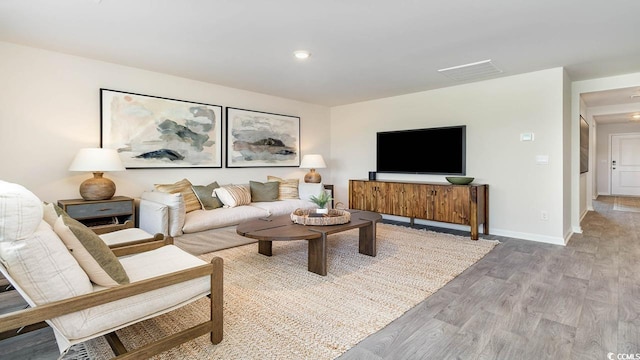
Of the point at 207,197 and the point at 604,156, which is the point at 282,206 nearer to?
the point at 207,197

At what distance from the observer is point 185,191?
4.10 metres

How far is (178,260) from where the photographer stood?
2.04 metres

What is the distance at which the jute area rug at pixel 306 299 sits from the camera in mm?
1799

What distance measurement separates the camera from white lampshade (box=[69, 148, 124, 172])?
3230mm

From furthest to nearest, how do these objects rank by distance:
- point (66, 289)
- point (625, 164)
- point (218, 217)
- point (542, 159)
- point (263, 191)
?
point (625, 164)
point (263, 191)
point (542, 159)
point (218, 217)
point (66, 289)

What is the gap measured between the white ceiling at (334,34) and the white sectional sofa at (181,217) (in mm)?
1603

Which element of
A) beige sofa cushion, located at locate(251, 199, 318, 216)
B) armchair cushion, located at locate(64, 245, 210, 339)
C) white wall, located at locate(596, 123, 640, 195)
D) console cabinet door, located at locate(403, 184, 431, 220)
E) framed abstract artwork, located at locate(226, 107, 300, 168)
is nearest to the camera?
armchair cushion, located at locate(64, 245, 210, 339)

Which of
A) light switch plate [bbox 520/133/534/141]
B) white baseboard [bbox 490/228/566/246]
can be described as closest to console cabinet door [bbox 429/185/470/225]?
white baseboard [bbox 490/228/566/246]

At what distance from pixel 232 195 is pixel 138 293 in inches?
Answer: 114

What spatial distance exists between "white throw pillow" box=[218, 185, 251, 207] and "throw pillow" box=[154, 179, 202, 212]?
323 millimetres

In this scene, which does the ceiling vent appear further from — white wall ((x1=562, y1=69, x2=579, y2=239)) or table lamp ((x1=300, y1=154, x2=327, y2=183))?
table lamp ((x1=300, y1=154, x2=327, y2=183))

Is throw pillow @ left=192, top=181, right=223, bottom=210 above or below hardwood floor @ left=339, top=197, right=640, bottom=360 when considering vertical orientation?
above

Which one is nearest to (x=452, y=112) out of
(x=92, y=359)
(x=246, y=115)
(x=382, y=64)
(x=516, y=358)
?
(x=382, y=64)

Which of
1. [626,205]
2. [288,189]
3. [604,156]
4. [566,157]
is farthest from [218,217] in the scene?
[604,156]
